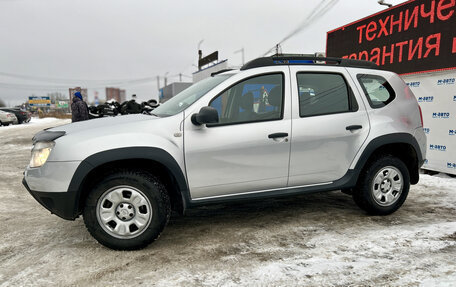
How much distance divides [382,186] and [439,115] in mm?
3573

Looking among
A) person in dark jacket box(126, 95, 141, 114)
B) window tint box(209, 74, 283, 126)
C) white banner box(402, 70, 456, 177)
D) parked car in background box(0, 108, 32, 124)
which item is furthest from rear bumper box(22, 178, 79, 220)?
parked car in background box(0, 108, 32, 124)

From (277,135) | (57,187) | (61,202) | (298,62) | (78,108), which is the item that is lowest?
(61,202)

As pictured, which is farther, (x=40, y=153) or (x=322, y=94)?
(x=322, y=94)

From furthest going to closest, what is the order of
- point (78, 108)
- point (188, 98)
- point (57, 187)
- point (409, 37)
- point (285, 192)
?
point (78, 108) → point (409, 37) → point (188, 98) → point (285, 192) → point (57, 187)

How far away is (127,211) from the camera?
296cm

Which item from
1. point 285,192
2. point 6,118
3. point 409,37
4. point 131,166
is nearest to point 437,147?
point 409,37

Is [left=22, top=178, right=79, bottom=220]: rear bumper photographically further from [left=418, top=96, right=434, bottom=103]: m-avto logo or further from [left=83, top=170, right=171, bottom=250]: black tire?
[left=418, top=96, right=434, bottom=103]: m-avto logo

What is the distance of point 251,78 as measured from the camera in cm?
342

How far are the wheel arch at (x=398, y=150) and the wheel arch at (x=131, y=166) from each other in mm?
2049

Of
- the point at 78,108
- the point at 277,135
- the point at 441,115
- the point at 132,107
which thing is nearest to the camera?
the point at 277,135

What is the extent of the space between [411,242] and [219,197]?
6.41 feet

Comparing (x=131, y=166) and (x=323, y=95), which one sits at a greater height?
(x=323, y=95)

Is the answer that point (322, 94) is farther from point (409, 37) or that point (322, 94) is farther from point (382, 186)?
point (409, 37)

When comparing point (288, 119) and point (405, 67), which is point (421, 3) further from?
point (288, 119)
